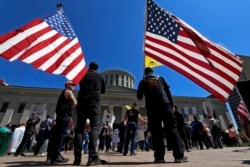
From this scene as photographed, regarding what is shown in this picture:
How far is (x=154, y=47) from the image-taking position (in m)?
6.11

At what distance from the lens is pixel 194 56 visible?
562 cm

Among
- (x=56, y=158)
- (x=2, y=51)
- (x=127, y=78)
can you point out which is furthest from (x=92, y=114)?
(x=127, y=78)

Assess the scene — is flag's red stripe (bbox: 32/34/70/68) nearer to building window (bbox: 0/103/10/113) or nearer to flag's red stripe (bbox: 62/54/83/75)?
flag's red stripe (bbox: 62/54/83/75)

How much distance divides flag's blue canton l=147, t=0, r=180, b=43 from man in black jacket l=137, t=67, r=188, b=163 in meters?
1.61

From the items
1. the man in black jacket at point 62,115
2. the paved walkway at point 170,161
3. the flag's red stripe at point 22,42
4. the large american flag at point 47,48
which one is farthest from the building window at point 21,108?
the flag's red stripe at point 22,42

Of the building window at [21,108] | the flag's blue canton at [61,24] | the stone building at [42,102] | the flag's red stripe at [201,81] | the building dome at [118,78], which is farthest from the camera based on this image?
the building dome at [118,78]

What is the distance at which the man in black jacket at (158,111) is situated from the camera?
4.53 metres

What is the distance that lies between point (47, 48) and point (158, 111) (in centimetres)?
275

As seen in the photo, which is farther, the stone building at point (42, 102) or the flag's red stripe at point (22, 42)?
the stone building at point (42, 102)

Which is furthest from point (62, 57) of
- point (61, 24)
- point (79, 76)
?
point (61, 24)

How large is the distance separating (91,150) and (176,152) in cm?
157

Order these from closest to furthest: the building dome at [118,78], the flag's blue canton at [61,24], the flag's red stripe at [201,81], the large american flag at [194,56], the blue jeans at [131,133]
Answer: the flag's red stripe at [201,81]
the large american flag at [194,56]
the flag's blue canton at [61,24]
the blue jeans at [131,133]
the building dome at [118,78]

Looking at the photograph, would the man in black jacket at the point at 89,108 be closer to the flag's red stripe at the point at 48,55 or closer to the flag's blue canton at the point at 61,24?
the flag's red stripe at the point at 48,55

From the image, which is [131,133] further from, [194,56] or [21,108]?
[21,108]
